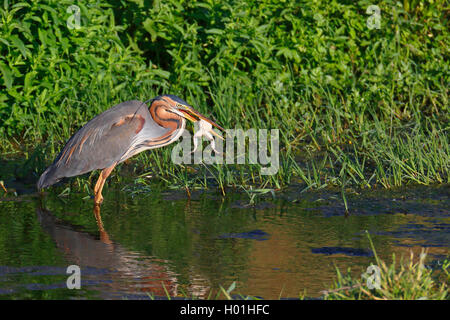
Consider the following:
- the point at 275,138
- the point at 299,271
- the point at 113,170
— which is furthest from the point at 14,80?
the point at 299,271

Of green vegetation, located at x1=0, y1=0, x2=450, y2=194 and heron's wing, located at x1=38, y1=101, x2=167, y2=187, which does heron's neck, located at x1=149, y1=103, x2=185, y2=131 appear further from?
green vegetation, located at x1=0, y1=0, x2=450, y2=194

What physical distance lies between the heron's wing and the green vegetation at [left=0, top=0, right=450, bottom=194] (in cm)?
55

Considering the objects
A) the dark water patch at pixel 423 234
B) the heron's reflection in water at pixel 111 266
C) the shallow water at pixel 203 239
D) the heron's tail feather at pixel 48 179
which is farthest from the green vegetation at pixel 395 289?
the heron's tail feather at pixel 48 179

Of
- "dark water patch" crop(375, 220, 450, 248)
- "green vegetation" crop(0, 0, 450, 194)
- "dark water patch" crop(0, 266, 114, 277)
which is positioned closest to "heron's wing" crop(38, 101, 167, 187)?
"green vegetation" crop(0, 0, 450, 194)

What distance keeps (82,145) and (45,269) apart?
189 cm

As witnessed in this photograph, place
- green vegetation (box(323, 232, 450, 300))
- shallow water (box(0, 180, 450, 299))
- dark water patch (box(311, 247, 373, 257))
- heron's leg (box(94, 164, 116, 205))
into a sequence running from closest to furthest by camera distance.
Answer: green vegetation (box(323, 232, 450, 300)) → shallow water (box(0, 180, 450, 299)) → dark water patch (box(311, 247, 373, 257)) → heron's leg (box(94, 164, 116, 205))

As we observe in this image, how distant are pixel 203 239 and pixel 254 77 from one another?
11.7 ft

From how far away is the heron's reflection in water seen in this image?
4578mm

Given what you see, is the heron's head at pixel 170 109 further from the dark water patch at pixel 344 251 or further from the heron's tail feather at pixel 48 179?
the dark water patch at pixel 344 251

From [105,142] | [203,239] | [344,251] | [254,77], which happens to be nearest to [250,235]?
[203,239]

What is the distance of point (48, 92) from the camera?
7.92m

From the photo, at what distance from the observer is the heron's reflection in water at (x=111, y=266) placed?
4578mm

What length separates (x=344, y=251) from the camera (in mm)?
5238

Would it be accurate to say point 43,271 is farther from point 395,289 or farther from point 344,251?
point 395,289
